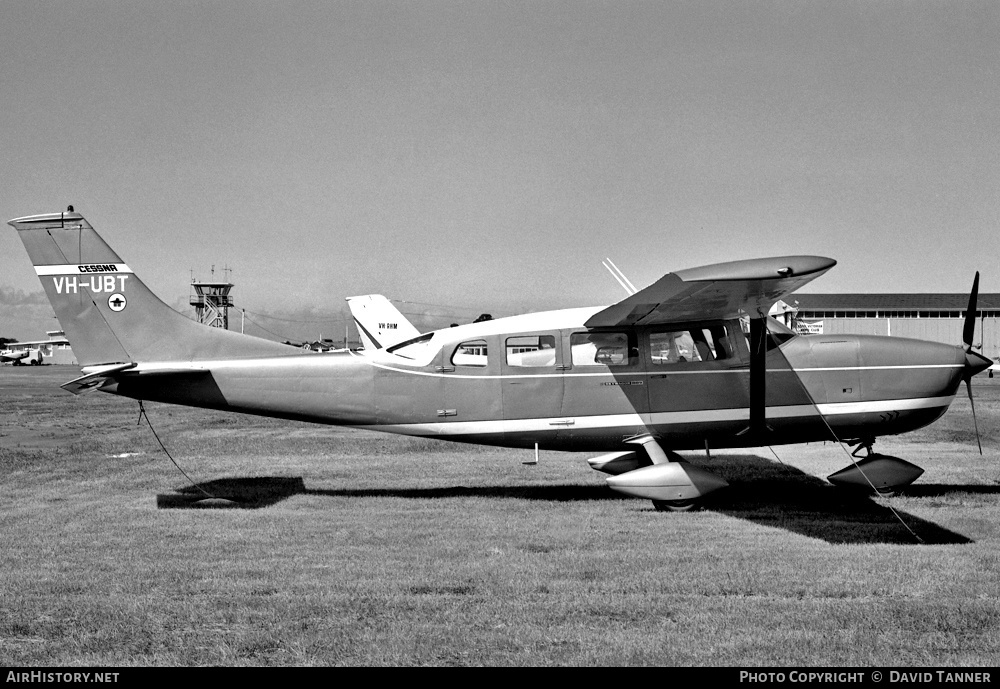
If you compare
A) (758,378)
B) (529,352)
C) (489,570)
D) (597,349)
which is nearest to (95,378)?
(529,352)

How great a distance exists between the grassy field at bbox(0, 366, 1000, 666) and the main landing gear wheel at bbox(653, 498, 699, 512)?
0.56ft

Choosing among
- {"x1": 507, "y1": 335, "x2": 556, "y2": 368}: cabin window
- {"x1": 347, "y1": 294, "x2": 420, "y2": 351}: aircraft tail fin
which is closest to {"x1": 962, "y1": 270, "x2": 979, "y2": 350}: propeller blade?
{"x1": 507, "y1": 335, "x2": 556, "y2": 368}: cabin window

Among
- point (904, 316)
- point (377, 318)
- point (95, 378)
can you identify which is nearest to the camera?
point (95, 378)

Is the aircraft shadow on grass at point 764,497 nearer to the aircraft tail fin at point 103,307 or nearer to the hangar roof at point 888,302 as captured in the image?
the aircraft tail fin at point 103,307

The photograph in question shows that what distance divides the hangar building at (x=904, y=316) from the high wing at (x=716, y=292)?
65109 millimetres

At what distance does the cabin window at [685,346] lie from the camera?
10078mm

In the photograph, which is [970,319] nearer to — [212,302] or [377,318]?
[377,318]

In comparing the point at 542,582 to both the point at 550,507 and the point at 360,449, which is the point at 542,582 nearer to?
the point at 550,507

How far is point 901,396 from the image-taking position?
1002 centimetres

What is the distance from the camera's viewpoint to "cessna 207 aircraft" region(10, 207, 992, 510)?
32.6 feet

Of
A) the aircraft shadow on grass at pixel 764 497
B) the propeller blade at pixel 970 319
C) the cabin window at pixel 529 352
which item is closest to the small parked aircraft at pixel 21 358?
the aircraft shadow on grass at pixel 764 497

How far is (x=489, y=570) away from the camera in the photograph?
22.0ft

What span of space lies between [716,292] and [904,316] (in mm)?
75092

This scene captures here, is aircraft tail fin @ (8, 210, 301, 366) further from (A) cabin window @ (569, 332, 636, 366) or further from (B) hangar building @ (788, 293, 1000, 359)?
(B) hangar building @ (788, 293, 1000, 359)
